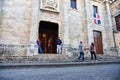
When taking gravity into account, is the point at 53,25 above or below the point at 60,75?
above

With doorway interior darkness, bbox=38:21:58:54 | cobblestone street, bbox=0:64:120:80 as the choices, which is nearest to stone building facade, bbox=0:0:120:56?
doorway interior darkness, bbox=38:21:58:54

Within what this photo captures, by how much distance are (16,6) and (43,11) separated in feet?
9.82

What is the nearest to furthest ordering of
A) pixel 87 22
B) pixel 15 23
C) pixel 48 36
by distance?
pixel 15 23 < pixel 87 22 < pixel 48 36

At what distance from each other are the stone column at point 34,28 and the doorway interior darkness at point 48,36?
2.89 meters

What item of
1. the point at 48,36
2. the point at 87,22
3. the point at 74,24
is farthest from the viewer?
the point at 48,36

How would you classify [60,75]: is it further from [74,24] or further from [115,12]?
[115,12]

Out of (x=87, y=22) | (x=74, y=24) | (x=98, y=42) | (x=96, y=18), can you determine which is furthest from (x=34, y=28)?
(x=96, y=18)

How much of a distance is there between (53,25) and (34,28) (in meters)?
3.76

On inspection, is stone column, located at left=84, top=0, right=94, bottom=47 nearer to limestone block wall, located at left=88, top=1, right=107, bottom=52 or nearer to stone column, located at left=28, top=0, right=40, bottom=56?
limestone block wall, located at left=88, top=1, right=107, bottom=52

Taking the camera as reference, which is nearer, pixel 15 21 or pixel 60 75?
pixel 60 75

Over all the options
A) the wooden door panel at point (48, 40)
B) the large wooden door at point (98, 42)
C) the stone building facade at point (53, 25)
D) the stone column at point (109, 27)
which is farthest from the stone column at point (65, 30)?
the stone column at point (109, 27)

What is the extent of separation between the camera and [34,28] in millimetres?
12500

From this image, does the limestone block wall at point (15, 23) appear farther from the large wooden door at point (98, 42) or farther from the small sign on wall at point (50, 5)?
the large wooden door at point (98, 42)

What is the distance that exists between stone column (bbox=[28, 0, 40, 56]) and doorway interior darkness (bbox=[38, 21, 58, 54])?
289cm
